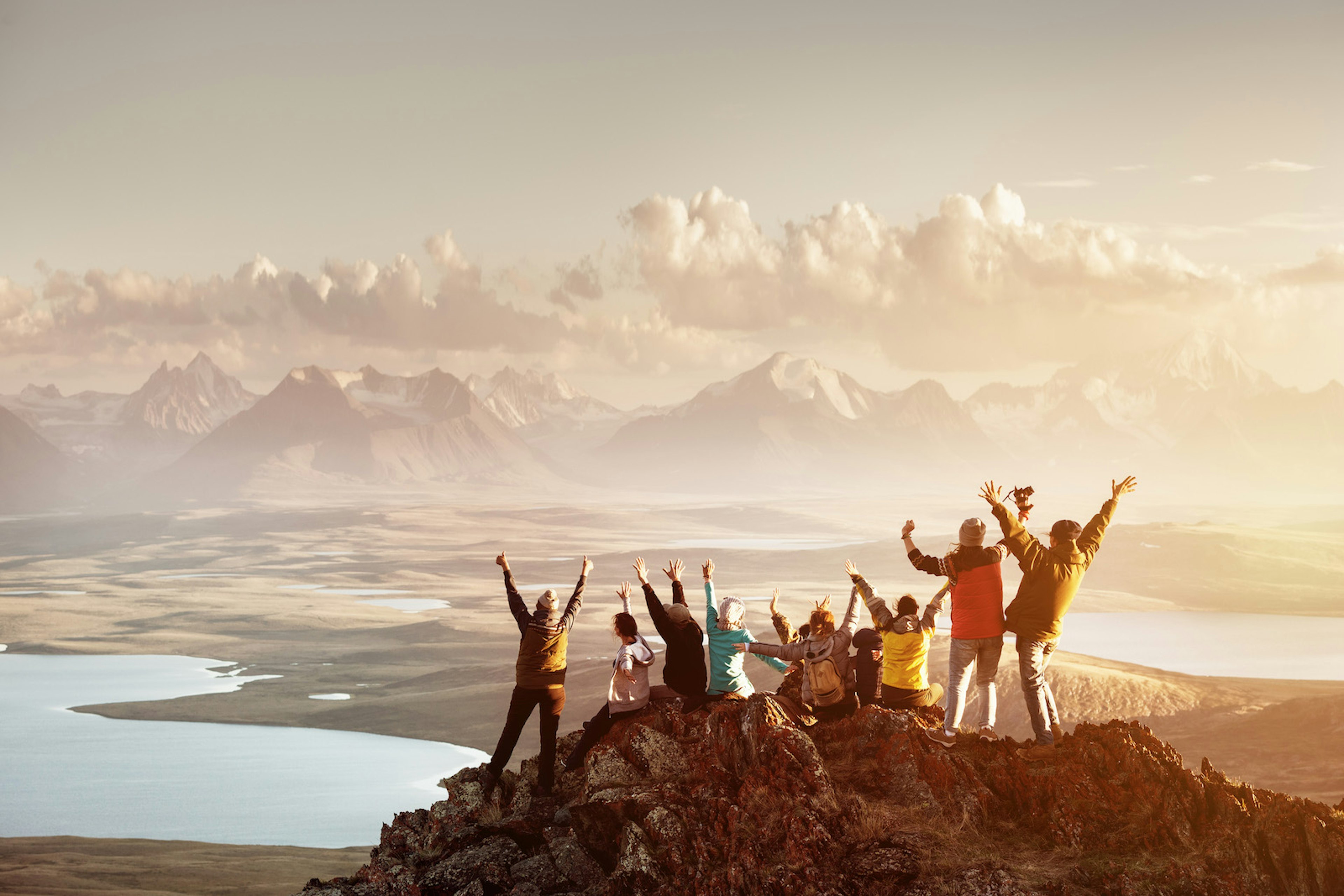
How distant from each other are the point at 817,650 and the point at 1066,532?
3.61 m

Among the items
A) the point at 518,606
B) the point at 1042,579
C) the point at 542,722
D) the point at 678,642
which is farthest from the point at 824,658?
the point at 518,606

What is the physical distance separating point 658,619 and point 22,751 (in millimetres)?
149237

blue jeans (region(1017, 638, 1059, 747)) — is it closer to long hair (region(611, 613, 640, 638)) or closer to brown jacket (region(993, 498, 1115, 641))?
brown jacket (region(993, 498, 1115, 641))

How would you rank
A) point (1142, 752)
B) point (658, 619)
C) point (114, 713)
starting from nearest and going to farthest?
1. point (1142, 752)
2. point (658, 619)
3. point (114, 713)

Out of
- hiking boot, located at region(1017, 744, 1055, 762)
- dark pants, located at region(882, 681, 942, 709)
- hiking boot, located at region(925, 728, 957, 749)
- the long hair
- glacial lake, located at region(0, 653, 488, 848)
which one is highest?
the long hair

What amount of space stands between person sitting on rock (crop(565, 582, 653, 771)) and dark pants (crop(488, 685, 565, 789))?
483 millimetres

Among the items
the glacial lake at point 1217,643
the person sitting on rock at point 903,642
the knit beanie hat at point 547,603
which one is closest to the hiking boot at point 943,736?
the person sitting on rock at point 903,642

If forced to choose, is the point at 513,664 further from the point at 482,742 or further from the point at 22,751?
the point at 22,751

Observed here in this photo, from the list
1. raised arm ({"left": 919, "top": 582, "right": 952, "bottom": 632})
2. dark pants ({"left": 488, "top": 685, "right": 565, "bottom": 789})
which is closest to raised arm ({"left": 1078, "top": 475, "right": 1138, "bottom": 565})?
raised arm ({"left": 919, "top": 582, "right": 952, "bottom": 632})

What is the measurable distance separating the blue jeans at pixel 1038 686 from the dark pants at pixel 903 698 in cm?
142

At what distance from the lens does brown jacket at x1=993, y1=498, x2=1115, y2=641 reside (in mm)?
12500

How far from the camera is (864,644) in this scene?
570 inches

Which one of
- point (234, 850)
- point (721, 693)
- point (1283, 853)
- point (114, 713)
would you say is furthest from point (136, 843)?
point (1283, 853)

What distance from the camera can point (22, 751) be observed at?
434 feet
